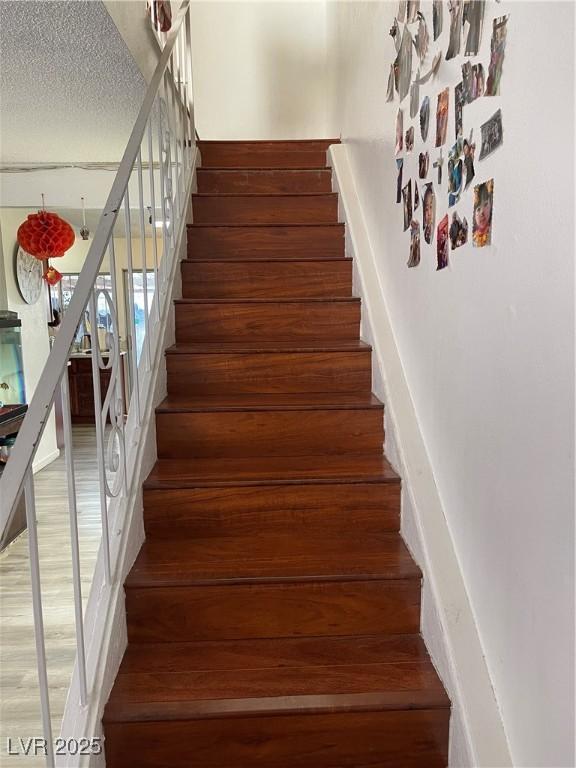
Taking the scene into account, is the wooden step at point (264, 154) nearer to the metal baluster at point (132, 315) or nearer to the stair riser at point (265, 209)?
the stair riser at point (265, 209)

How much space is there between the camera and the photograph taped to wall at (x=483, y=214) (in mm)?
1188

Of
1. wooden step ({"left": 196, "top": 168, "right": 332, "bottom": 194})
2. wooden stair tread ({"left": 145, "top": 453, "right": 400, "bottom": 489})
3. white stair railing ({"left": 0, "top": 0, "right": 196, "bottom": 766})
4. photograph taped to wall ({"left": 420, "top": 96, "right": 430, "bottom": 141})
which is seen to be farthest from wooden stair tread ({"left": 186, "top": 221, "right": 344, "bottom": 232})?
wooden stair tread ({"left": 145, "top": 453, "right": 400, "bottom": 489})

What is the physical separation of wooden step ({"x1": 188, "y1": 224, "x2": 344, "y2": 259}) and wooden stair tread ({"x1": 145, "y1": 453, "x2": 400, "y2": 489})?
120 centimetres

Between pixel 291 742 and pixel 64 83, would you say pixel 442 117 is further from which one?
pixel 64 83

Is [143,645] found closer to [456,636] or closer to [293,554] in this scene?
[293,554]

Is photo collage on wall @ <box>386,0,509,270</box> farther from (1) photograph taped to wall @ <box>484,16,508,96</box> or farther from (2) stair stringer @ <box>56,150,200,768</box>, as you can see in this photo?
(2) stair stringer @ <box>56,150,200,768</box>

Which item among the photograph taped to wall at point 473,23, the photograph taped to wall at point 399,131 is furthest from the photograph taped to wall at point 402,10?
the photograph taped to wall at point 473,23

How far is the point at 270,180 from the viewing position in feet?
10.5

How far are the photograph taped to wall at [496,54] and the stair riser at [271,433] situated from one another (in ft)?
3.58

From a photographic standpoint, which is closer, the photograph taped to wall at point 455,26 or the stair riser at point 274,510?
the photograph taped to wall at point 455,26

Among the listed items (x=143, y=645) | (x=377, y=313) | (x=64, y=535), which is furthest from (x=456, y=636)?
(x=64, y=535)

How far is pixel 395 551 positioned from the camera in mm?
1669

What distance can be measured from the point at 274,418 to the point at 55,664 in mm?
1551

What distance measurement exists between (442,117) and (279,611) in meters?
1.35
